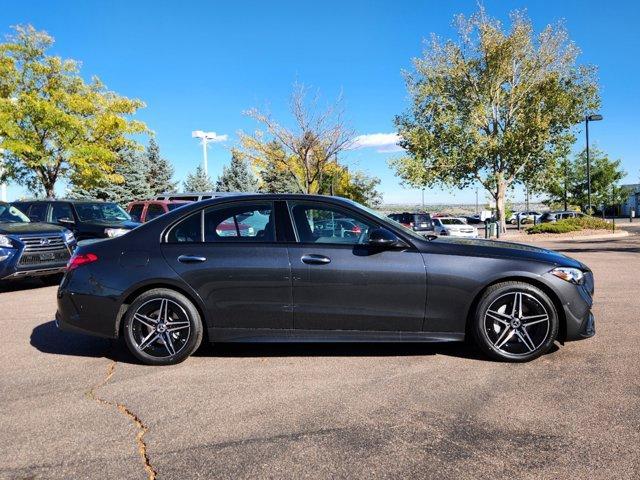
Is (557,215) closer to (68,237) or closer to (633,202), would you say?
(633,202)

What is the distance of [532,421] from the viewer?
3.31 metres

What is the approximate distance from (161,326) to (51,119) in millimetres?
22607

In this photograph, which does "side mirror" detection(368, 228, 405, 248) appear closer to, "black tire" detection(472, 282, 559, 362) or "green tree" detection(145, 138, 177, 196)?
"black tire" detection(472, 282, 559, 362)

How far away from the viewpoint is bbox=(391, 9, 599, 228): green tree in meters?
29.3

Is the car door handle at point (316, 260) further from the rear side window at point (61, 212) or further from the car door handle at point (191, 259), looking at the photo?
the rear side window at point (61, 212)

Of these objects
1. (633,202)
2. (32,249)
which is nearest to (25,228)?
(32,249)

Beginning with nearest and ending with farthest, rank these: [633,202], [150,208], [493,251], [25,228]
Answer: [493,251] → [25,228] → [150,208] → [633,202]

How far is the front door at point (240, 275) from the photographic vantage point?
4531 mm

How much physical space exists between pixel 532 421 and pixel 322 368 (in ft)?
5.74

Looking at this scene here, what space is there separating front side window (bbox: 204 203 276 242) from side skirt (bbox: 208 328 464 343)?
813 mm

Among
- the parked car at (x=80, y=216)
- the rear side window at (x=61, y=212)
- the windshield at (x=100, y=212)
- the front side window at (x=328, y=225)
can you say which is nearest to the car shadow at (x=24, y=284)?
the parked car at (x=80, y=216)

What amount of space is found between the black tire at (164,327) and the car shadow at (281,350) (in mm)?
229

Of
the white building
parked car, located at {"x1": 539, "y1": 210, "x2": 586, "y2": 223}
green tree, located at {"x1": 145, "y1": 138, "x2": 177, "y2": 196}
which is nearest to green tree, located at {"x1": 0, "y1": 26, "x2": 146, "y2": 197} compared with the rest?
green tree, located at {"x1": 145, "y1": 138, "x2": 177, "y2": 196}

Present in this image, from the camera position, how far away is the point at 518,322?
4.45 meters
